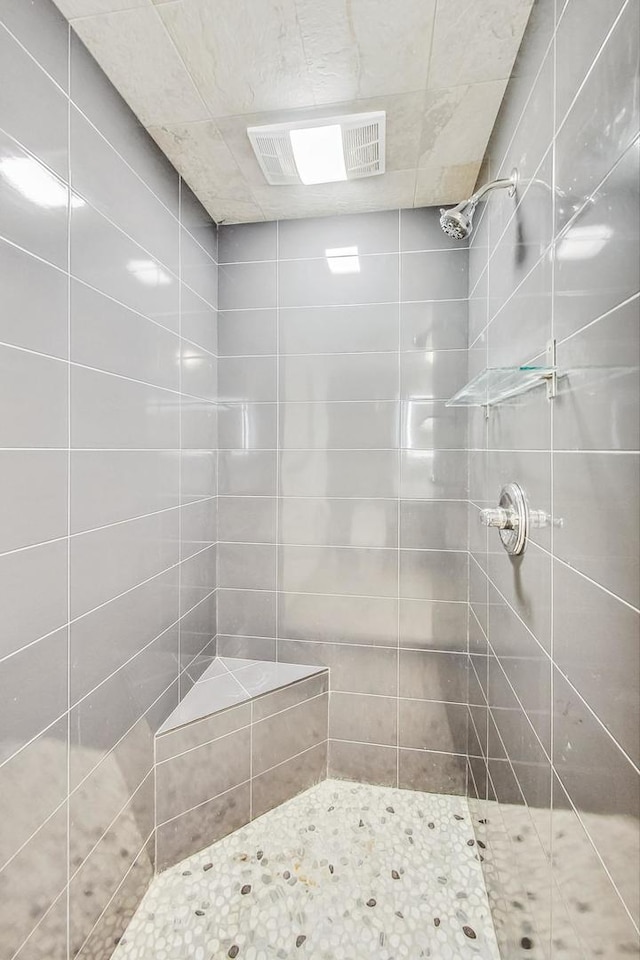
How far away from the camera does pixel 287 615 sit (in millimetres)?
1952

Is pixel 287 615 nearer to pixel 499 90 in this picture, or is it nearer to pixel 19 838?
pixel 19 838

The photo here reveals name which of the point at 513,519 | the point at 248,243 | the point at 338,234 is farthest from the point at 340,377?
the point at 513,519

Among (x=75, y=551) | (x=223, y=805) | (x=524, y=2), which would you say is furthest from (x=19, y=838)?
(x=524, y=2)

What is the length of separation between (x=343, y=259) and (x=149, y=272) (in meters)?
0.88

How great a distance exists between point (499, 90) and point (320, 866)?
254 centimetres

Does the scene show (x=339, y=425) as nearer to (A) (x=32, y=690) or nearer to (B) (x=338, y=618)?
(B) (x=338, y=618)

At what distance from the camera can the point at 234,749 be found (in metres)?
1.61

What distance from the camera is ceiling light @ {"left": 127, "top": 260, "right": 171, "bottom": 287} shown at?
133 cm

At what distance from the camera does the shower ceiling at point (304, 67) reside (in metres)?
1.03

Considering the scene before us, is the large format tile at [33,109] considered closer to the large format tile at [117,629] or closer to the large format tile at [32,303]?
the large format tile at [32,303]

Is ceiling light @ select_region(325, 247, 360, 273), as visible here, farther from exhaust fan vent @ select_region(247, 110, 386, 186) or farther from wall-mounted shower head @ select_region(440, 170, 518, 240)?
wall-mounted shower head @ select_region(440, 170, 518, 240)

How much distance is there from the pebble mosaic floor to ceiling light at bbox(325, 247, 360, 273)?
2287mm

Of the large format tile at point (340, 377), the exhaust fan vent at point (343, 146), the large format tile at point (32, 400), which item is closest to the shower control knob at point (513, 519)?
the large format tile at point (340, 377)

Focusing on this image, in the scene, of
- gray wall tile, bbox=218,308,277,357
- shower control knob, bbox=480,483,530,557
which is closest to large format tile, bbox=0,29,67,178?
gray wall tile, bbox=218,308,277,357
